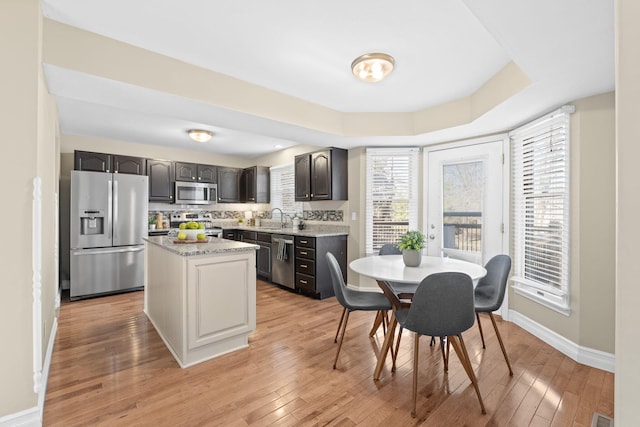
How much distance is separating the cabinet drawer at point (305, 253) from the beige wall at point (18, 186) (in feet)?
9.79

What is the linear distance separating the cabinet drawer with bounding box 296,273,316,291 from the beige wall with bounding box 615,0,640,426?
3747 mm

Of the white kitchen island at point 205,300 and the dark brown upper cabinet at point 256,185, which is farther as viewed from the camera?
the dark brown upper cabinet at point 256,185

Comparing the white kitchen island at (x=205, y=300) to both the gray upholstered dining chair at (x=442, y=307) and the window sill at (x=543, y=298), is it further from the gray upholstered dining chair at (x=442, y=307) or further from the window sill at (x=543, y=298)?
the window sill at (x=543, y=298)

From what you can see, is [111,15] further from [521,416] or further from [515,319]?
[515,319]

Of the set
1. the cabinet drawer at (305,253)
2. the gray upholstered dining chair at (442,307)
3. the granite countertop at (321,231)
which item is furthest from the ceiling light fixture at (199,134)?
the gray upholstered dining chair at (442,307)

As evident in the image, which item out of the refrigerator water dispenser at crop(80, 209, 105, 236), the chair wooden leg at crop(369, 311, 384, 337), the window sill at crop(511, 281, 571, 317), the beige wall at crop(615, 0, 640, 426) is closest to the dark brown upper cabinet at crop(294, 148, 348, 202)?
the chair wooden leg at crop(369, 311, 384, 337)

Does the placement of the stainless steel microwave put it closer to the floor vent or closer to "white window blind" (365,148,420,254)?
"white window blind" (365,148,420,254)

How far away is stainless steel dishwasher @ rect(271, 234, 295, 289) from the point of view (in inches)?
181

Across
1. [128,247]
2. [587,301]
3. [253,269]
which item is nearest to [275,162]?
[128,247]

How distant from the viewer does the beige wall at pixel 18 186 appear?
1660mm

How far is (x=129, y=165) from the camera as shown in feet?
16.4

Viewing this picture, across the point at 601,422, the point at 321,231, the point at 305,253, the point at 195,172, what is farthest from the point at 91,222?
the point at 601,422

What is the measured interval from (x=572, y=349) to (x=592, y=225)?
1.07 m

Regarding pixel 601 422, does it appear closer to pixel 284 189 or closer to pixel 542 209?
pixel 542 209
